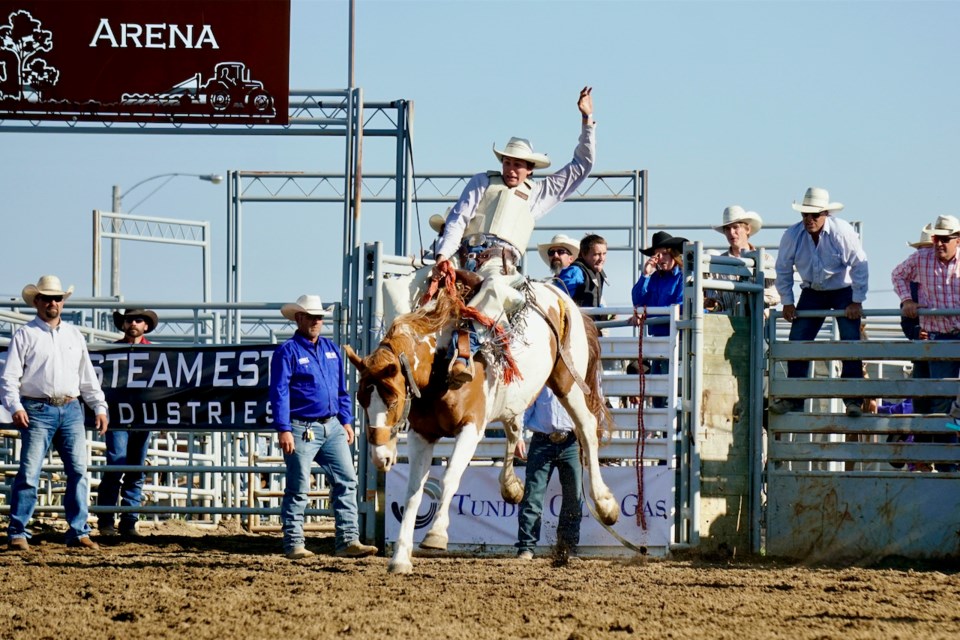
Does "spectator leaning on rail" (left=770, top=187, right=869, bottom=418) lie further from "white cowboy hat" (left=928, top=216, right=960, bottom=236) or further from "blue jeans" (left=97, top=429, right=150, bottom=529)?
"blue jeans" (left=97, top=429, right=150, bottom=529)

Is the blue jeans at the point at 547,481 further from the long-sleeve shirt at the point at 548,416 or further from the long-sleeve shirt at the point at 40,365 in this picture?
the long-sleeve shirt at the point at 40,365

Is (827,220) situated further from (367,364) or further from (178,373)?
(178,373)

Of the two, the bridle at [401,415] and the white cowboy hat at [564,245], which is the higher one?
the white cowboy hat at [564,245]

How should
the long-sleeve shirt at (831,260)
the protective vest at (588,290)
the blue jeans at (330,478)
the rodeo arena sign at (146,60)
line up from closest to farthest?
the blue jeans at (330,478), the long-sleeve shirt at (831,260), the protective vest at (588,290), the rodeo arena sign at (146,60)

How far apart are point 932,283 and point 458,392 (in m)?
4.68

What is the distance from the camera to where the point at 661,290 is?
37.1 feet

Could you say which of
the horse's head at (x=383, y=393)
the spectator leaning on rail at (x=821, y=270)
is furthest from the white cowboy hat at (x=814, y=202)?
the horse's head at (x=383, y=393)

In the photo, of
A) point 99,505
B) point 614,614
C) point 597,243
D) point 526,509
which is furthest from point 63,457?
point 614,614

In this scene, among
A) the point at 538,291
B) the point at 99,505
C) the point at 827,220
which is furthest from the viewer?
the point at 99,505

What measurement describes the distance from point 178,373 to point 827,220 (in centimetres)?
545

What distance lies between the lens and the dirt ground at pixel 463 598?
21.4 ft

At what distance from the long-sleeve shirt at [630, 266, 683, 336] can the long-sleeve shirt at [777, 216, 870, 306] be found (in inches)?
33.5

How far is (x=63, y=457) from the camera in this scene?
11.0m

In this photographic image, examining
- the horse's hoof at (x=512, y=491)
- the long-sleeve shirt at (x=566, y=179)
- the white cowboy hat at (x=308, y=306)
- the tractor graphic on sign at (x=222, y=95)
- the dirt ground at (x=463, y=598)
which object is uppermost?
the tractor graphic on sign at (x=222, y=95)
